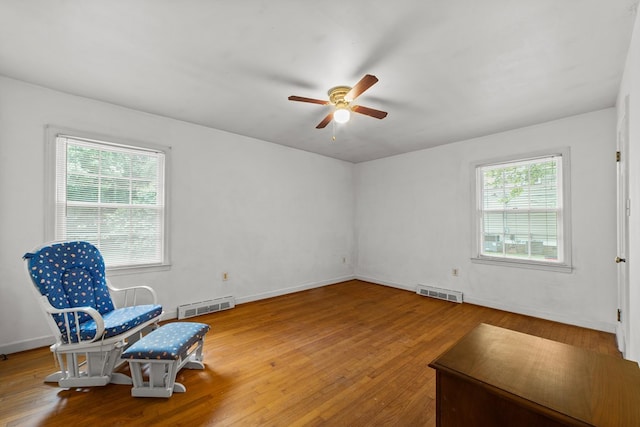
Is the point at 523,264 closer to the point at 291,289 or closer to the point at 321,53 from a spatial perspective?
the point at 291,289

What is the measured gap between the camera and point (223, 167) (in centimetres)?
399

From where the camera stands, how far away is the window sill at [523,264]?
11.1 ft

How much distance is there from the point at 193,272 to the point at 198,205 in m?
0.93

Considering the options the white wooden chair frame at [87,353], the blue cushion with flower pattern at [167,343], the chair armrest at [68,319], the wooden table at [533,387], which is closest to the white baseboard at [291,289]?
the blue cushion with flower pattern at [167,343]

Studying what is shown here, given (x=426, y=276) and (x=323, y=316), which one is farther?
(x=426, y=276)

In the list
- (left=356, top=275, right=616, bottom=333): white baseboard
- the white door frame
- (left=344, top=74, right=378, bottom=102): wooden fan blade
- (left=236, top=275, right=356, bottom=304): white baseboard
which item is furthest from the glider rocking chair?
(left=356, top=275, right=616, bottom=333): white baseboard

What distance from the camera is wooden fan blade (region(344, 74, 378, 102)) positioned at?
1.98 meters

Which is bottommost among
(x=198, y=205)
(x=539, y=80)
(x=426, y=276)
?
(x=426, y=276)

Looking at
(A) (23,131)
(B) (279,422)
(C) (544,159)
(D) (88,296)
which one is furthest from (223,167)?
(C) (544,159)

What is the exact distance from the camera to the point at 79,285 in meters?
2.28

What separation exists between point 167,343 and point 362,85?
245 centimetres

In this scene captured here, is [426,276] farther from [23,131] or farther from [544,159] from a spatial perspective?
[23,131]

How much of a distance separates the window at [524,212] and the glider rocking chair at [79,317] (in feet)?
14.6

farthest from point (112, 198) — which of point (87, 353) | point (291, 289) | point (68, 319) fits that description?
point (291, 289)
